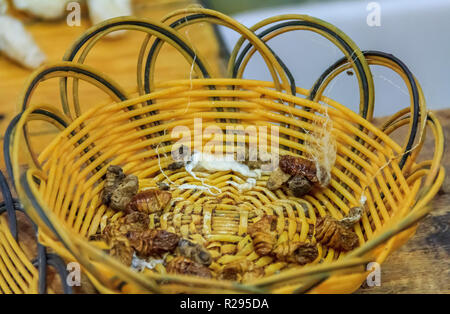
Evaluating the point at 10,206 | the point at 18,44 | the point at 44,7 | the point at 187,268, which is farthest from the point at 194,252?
the point at 44,7

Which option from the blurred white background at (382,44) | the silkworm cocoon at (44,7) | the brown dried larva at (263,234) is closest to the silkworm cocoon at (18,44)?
the silkworm cocoon at (44,7)

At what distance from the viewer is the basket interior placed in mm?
674

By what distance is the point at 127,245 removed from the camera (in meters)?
0.62

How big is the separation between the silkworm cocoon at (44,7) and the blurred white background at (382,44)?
0.44 metres

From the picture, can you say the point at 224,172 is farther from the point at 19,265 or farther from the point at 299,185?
the point at 19,265

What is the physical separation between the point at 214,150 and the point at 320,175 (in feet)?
0.58

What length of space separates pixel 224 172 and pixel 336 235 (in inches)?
8.7

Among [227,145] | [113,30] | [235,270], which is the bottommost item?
[235,270]

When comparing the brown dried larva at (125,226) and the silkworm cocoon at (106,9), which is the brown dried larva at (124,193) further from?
the silkworm cocoon at (106,9)

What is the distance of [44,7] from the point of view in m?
1.32

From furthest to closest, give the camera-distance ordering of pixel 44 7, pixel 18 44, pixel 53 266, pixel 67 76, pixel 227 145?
1. pixel 44 7
2. pixel 18 44
3. pixel 227 145
4. pixel 67 76
5. pixel 53 266

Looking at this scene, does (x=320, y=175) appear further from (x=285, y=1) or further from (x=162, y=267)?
(x=285, y=1)

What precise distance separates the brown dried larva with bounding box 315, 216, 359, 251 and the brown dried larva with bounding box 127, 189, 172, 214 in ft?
0.71

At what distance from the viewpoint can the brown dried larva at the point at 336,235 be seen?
2.13 ft
